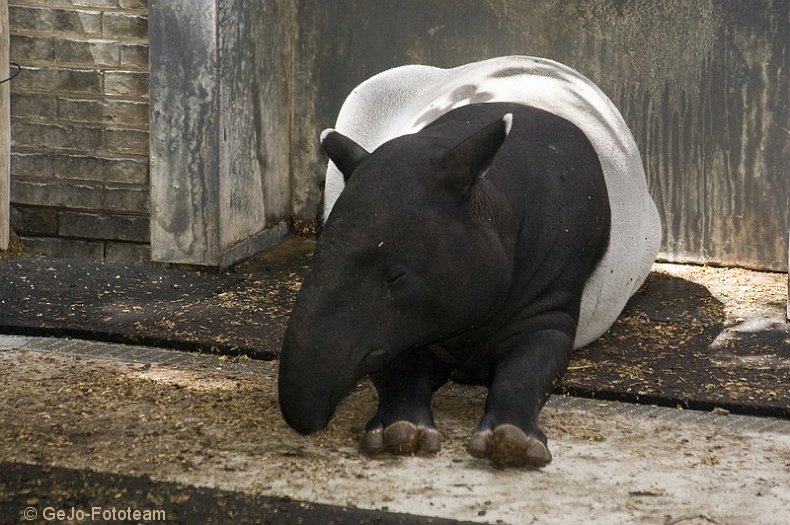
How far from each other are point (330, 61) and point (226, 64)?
32.1 inches

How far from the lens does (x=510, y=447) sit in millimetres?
3691

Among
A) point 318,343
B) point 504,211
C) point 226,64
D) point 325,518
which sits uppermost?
point 226,64

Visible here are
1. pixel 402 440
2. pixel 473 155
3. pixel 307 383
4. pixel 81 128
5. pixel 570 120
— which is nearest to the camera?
pixel 307 383

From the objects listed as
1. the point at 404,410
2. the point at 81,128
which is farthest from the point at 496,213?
the point at 81,128

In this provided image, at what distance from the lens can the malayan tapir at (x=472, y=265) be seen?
3.59 meters

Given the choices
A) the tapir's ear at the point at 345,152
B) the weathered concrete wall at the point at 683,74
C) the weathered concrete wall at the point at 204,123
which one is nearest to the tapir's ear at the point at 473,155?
the tapir's ear at the point at 345,152

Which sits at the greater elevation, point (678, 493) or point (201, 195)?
point (201, 195)

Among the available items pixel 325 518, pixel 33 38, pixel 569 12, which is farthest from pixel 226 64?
pixel 325 518

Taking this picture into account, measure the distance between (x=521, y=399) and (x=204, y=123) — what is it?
2.84 metres

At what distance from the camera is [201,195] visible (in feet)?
20.4

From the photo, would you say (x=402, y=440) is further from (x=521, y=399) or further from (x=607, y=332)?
(x=607, y=332)

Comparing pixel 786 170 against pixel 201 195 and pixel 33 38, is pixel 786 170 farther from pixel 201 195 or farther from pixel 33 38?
pixel 33 38

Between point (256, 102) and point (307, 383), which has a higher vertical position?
point (256, 102)

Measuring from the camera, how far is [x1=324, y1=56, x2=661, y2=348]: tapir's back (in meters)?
4.69
